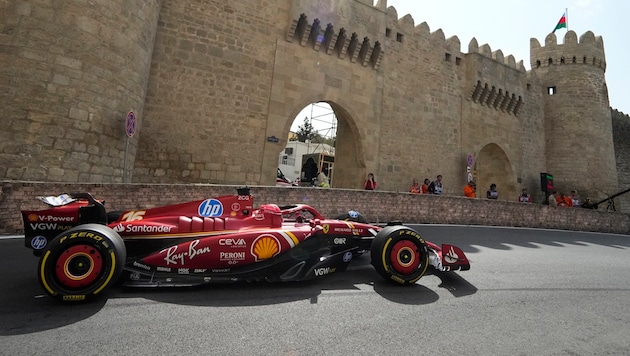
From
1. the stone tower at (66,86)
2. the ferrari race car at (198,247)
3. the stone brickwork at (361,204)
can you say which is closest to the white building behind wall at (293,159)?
the stone brickwork at (361,204)

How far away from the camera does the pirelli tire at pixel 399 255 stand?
3.55 meters

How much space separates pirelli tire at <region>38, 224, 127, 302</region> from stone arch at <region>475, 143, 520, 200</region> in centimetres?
2009

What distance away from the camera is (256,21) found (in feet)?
39.4

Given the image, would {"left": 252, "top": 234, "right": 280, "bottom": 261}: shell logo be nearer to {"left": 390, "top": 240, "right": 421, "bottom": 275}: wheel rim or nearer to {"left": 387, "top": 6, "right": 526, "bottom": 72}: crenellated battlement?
{"left": 390, "top": 240, "right": 421, "bottom": 275}: wheel rim

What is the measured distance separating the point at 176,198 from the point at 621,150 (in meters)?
31.8

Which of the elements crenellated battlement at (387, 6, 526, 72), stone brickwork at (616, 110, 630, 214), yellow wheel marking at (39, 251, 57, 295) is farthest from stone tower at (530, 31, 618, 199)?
yellow wheel marking at (39, 251, 57, 295)

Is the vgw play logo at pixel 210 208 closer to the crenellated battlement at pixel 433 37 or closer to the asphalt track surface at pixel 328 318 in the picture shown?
the asphalt track surface at pixel 328 318

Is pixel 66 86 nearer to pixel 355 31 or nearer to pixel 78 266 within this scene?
pixel 78 266

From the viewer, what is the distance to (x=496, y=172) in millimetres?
20031

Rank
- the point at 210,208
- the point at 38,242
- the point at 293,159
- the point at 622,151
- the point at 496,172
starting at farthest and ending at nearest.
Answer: the point at 293,159
the point at 622,151
the point at 496,172
the point at 210,208
the point at 38,242

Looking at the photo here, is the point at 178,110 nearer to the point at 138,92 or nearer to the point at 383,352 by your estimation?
the point at 138,92

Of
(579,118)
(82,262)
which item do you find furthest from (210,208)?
(579,118)

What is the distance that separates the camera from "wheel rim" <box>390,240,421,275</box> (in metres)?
3.62

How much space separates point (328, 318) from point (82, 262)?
2.19 metres
